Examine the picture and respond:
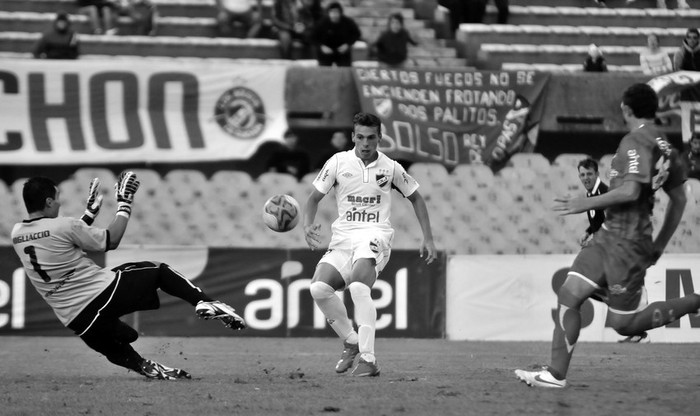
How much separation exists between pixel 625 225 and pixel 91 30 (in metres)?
14.1

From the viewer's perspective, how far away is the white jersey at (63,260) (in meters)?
9.91

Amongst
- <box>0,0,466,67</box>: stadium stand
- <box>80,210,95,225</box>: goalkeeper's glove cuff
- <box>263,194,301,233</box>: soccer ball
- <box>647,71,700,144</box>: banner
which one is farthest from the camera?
<box>0,0,466,67</box>: stadium stand

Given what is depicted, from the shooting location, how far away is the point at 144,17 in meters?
20.6

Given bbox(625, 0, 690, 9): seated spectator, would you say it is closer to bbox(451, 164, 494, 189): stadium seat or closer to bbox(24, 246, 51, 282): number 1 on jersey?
bbox(451, 164, 494, 189): stadium seat

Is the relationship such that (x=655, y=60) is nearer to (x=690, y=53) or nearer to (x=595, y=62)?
(x=690, y=53)

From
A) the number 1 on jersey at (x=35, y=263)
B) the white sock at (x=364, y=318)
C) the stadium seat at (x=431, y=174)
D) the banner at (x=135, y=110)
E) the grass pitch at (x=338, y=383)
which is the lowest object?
the grass pitch at (x=338, y=383)

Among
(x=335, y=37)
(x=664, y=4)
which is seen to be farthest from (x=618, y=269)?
(x=664, y=4)

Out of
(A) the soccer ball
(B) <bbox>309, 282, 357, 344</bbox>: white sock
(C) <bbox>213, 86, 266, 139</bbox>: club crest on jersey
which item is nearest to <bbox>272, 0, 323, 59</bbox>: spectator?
(C) <bbox>213, 86, 266, 139</bbox>: club crest on jersey

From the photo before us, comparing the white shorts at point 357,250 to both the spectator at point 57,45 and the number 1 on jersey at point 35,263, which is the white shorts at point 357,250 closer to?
the number 1 on jersey at point 35,263

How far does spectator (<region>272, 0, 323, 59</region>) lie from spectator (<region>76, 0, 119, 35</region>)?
2.71 m

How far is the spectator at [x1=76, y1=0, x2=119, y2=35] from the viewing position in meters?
20.7

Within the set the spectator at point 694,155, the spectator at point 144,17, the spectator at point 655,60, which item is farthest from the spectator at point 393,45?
the spectator at point 694,155

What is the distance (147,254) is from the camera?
16.5 metres

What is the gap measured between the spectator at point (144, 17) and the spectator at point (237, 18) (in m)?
1.11
